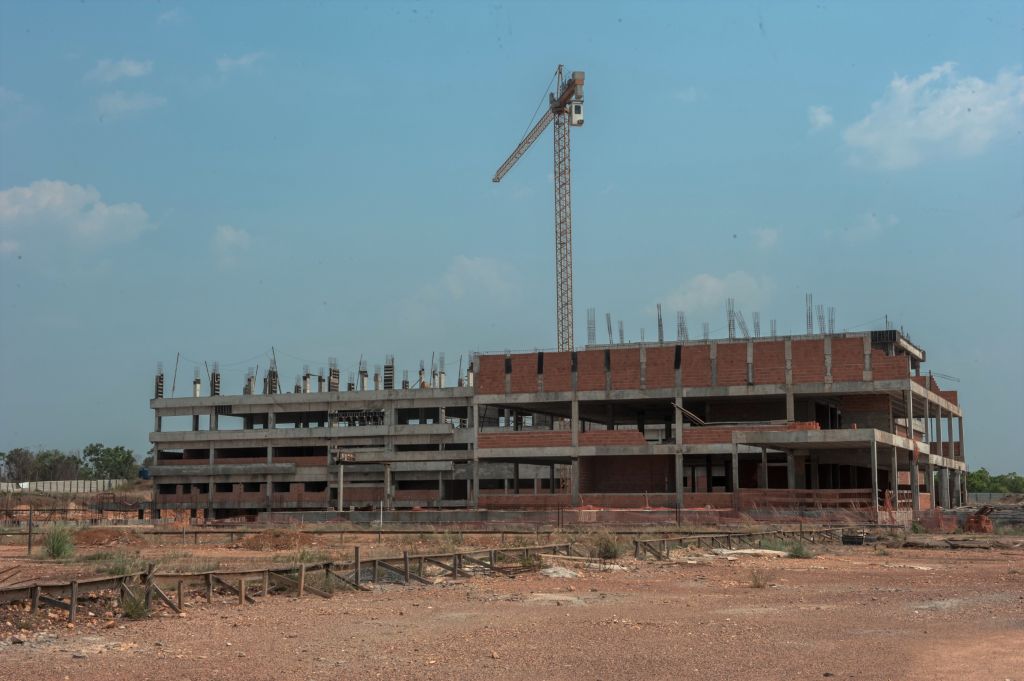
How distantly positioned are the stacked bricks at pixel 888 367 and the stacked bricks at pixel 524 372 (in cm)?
2316

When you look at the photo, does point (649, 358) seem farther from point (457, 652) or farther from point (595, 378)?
point (457, 652)

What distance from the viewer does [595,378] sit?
75125mm

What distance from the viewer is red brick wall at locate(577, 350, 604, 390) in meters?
75.0

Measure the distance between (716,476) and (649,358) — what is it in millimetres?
17085

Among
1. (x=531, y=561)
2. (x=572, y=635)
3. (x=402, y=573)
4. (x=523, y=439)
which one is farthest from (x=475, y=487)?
(x=572, y=635)

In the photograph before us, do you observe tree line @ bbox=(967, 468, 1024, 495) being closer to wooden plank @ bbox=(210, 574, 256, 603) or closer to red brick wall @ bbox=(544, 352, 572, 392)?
red brick wall @ bbox=(544, 352, 572, 392)

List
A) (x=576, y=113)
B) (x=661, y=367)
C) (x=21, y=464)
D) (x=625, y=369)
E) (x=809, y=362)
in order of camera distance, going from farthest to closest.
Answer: (x=21, y=464)
(x=576, y=113)
(x=625, y=369)
(x=661, y=367)
(x=809, y=362)

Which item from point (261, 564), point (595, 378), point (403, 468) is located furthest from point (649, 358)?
point (261, 564)

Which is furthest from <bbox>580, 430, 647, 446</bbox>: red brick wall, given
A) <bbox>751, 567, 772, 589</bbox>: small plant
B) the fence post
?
the fence post

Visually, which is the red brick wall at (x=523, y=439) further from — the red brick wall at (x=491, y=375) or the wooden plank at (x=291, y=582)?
the wooden plank at (x=291, y=582)

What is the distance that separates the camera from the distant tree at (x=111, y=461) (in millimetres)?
172250

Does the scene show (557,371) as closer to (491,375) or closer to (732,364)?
(491,375)

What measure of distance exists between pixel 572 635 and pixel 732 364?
5653cm

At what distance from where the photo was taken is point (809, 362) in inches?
2729
